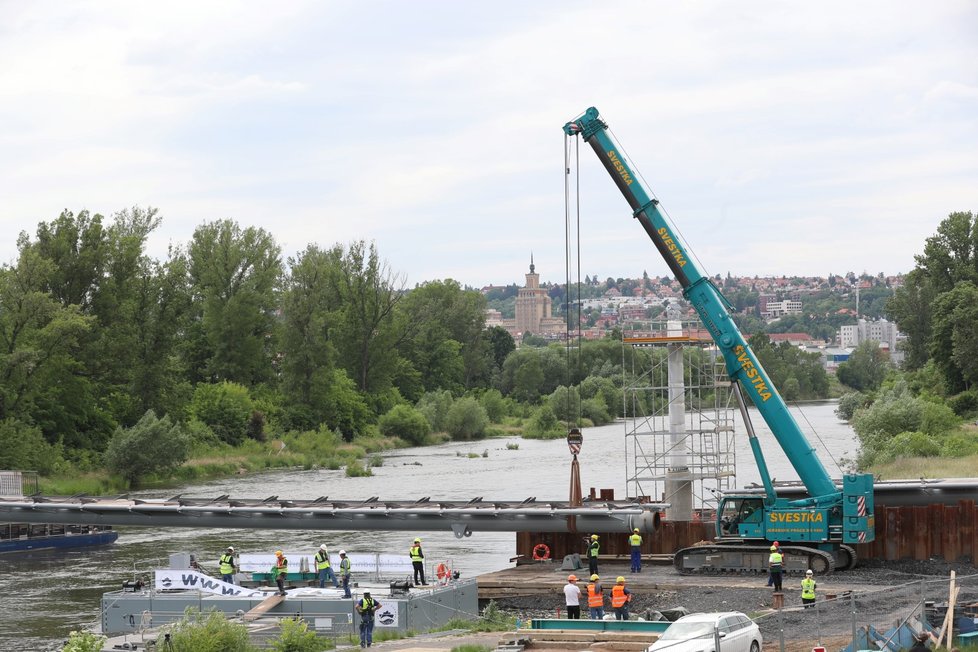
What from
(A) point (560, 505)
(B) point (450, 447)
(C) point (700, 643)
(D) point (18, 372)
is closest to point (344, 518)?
(A) point (560, 505)

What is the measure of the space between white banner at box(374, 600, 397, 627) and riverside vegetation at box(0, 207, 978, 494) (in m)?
43.9

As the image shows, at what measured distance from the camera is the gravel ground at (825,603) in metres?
24.1

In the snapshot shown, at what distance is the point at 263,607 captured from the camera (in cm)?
3162

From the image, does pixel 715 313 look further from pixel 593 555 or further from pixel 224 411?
pixel 224 411

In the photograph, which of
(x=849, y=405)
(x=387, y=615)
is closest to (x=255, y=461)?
(x=849, y=405)

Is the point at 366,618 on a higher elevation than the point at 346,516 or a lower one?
lower

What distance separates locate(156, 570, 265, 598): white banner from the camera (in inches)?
1319

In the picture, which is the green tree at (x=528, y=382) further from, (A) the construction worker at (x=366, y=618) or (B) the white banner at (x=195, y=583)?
(A) the construction worker at (x=366, y=618)

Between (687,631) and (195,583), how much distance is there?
54.9 feet

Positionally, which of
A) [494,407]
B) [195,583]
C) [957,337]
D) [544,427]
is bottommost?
[195,583]

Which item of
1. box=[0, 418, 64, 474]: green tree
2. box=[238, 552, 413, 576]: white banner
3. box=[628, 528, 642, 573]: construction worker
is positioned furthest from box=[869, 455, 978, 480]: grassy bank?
box=[0, 418, 64, 474]: green tree

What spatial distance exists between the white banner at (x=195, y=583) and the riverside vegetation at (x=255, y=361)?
4188cm

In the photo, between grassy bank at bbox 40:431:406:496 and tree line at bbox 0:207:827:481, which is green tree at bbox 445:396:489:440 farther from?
grassy bank at bbox 40:431:406:496

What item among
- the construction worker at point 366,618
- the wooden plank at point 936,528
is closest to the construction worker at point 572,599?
the construction worker at point 366,618
